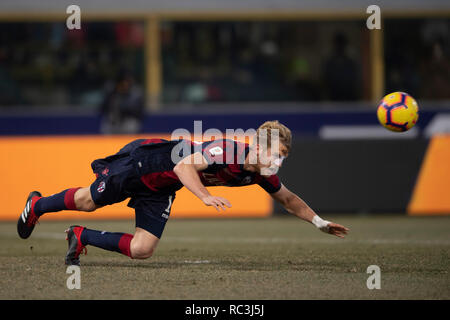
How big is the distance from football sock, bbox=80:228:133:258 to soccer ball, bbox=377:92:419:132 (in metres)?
3.18

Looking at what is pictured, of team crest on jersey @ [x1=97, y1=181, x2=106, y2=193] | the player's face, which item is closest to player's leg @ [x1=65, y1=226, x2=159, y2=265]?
team crest on jersey @ [x1=97, y1=181, x2=106, y2=193]

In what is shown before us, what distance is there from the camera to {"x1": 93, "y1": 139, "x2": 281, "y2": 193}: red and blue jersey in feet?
23.0

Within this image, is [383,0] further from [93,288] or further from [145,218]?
[93,288]

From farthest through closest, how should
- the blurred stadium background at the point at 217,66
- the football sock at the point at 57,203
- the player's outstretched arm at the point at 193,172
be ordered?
1. the blurred stadium background at the point at 217,66
2. the football sock at the point at 57,203
3. the player's outstretched arm at the point at 193,172

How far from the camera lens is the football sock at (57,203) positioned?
779cm

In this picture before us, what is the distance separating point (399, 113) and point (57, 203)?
3.72m

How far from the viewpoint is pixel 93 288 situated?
6336 mm

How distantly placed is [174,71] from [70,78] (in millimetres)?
2513

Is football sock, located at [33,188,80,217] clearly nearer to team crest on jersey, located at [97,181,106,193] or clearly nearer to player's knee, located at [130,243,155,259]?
team crest on jersey, located at [97,181,106,193]

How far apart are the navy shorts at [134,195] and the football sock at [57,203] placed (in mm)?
296

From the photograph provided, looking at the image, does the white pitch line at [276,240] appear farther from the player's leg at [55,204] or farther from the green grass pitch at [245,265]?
the player's leg at [55,204]

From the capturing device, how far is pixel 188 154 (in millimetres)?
7160

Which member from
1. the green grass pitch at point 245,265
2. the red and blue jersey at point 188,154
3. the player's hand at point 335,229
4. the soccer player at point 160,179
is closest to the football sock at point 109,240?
the soccer player at point 160,179

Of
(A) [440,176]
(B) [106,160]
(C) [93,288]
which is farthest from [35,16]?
(C) [93,288]
